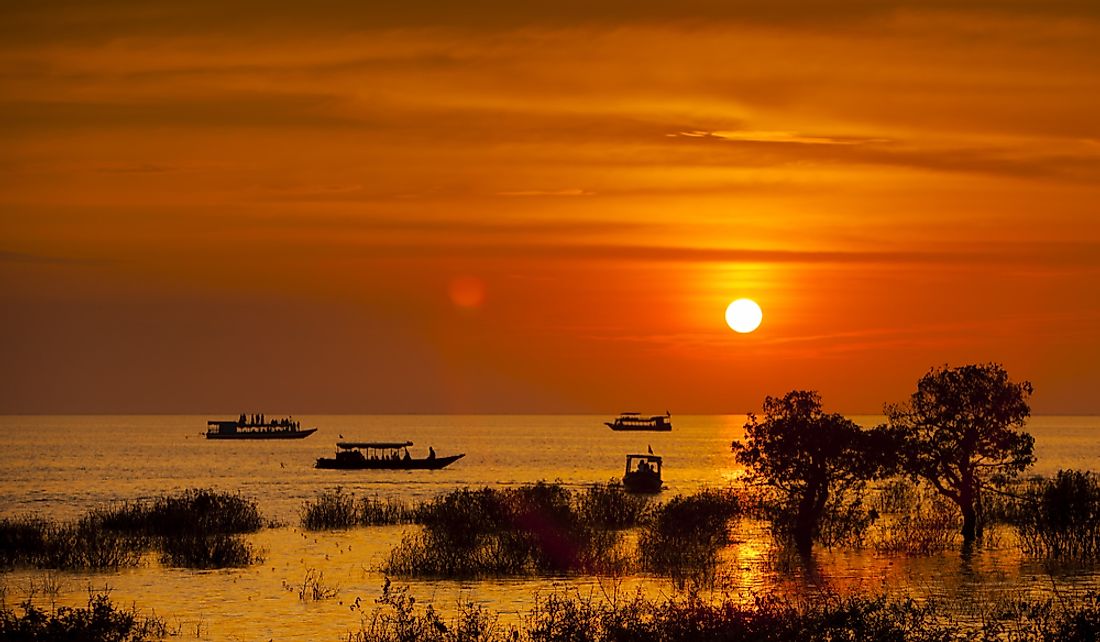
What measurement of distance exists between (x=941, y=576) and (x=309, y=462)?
462 feet

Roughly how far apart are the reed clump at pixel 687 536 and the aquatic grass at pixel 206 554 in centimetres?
1619

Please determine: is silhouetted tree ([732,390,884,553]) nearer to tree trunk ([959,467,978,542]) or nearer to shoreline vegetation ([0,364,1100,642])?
shoreline vegetation ([0,364,1100,642])

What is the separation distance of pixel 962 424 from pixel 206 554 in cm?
3100

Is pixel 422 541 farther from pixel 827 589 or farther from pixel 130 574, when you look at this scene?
pixel 827 589

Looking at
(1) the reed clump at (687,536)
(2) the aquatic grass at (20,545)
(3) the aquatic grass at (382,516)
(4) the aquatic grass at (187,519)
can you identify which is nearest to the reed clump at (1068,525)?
(1) the reed clump at (687,536)

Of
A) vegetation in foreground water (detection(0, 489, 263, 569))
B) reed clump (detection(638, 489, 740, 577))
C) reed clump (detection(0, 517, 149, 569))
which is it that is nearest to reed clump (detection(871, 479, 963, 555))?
reed clump (detection(638, 489, 740, 577))

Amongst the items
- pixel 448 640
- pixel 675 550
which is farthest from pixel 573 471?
pixel 448 640

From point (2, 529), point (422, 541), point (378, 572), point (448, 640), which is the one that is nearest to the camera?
point (448, 640)

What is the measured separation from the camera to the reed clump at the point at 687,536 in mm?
50375

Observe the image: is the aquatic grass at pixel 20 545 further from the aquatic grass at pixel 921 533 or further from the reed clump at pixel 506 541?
the aquatic grass at pixel 921 533

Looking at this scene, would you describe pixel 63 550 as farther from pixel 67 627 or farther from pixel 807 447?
pixel 807 447

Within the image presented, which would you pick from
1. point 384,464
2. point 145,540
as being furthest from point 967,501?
point 384,464

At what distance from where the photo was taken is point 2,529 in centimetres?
5538

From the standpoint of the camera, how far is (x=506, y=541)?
51.4m
